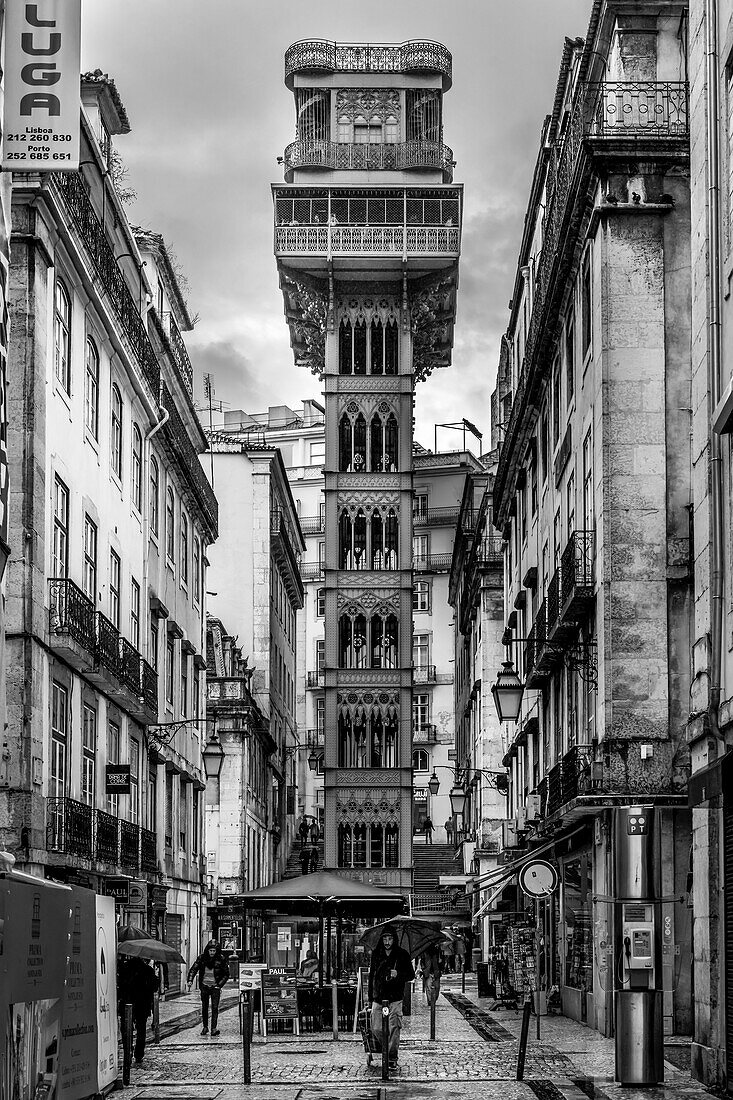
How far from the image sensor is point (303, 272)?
2906 inches

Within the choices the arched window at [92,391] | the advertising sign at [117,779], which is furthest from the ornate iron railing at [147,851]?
the arched window at [92,391]

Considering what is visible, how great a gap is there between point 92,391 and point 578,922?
45.1 ft

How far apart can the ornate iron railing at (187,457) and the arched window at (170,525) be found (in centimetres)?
99

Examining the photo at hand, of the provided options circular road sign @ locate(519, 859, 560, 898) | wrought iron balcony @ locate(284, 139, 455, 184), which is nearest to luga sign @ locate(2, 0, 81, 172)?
circular road sign @ locate(519, 859, 560, 898)

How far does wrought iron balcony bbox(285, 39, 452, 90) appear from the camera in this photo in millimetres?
74938

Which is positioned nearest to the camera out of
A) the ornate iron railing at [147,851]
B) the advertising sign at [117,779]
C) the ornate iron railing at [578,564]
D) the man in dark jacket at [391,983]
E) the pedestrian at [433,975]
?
the man in dark jacket at [391,983]

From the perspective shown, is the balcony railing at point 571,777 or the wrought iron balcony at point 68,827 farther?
the balcony railing at point 571,777

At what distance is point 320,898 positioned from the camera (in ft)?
99.8

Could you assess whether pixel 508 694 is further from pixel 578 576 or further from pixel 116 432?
pixel 116 432

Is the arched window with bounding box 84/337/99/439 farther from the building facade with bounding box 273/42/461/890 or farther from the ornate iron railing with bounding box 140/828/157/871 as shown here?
the building facade with bounding box 273/42/461/890

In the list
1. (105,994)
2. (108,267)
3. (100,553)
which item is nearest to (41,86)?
(105,994)

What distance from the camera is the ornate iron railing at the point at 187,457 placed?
46406 mm

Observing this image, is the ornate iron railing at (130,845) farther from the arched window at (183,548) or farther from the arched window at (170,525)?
the arched window at (183,548)

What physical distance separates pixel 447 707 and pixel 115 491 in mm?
63760
